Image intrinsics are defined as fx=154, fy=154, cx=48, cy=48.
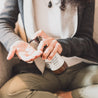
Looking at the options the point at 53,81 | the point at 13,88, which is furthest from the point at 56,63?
the point at 13,88

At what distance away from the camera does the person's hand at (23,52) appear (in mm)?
462

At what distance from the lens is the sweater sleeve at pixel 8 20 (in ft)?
1.89

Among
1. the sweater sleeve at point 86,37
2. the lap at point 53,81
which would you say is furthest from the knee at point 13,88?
the sweater sleeve at point 86,37

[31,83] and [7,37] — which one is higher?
[7,37]

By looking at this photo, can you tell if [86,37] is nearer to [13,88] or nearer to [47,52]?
[47,52]

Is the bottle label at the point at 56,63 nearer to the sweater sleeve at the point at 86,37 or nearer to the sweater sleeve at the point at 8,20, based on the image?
the sweater sleeve at the point at 86,37

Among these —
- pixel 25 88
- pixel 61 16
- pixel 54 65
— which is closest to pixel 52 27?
pixel 61 16

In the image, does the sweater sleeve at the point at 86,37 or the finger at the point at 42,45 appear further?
the sweater sleeve at the point at 86,37

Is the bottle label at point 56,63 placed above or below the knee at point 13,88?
above

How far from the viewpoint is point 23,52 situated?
1.63ft

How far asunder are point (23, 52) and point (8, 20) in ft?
0.73

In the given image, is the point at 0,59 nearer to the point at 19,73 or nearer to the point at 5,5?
the point at 19,73

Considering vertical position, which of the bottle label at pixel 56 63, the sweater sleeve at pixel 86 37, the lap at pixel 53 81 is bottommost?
the lap at pixel 53 81

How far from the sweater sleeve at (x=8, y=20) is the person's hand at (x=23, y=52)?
2.3 inches
